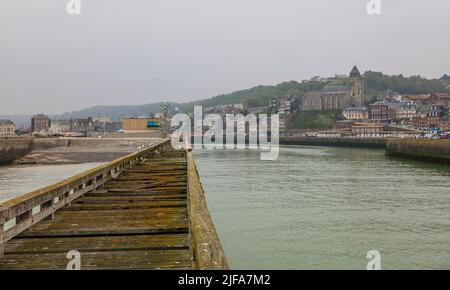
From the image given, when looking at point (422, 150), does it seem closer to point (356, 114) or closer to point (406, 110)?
point (406, 110)

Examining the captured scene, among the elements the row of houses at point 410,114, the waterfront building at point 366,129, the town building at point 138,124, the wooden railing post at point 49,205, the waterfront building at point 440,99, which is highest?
the waterfront building at point 440,99

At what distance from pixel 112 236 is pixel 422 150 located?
2440 inches

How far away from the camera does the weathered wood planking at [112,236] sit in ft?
20.5

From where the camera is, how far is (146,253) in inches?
264

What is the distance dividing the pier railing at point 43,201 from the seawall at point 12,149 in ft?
130

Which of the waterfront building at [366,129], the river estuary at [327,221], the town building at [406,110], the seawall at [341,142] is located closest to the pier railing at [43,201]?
the river estuary at [327,221]

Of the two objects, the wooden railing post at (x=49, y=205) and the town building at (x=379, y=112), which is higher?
the town building at (x=379, y=112)
